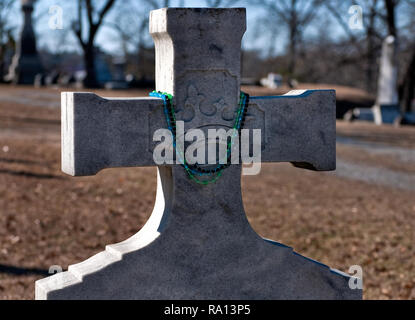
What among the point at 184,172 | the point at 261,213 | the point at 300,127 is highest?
the point at 300,127

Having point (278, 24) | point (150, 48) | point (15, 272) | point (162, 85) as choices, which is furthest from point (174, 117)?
point (150, 48)

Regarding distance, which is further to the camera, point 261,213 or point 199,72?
point 261,213

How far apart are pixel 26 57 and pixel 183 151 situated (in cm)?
3654

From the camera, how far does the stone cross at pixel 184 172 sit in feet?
10.2

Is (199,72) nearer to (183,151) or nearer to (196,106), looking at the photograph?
(196,106)

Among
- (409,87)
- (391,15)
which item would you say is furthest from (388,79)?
(391,15)

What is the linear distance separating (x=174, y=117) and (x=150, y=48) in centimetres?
4835

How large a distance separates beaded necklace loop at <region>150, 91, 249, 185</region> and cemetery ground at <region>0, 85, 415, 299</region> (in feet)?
9.66

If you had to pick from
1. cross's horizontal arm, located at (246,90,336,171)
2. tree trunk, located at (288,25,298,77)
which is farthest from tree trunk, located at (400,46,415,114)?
cross's horizontal arm, located at (246,90,336,171)

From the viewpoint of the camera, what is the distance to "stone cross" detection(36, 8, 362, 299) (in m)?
3.10

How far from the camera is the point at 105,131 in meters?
3.10

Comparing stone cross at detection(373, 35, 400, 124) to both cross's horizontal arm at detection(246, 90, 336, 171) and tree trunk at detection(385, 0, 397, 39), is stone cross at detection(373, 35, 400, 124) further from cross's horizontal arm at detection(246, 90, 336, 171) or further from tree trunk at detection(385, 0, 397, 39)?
cross's horizontal arm at detection(246, 90, 336, 171)

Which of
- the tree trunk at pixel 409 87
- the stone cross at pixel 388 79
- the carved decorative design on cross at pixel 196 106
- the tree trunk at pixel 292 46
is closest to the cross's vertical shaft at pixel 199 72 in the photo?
the carved decorative design on cross at pixel 196 106

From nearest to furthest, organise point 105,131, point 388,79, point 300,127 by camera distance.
Answer: 1. point 105,131
2. point 300,127
3. point 388,79
